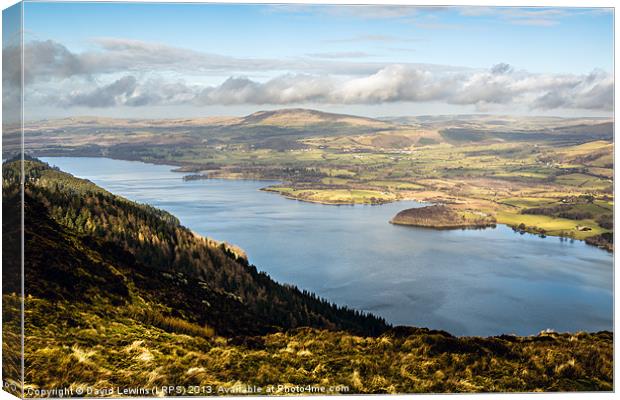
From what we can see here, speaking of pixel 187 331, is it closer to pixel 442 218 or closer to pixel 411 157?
pixel 442 218

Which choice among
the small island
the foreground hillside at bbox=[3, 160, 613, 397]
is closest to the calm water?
the small island

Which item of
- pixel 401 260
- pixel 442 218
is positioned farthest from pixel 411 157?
pixel 401 260

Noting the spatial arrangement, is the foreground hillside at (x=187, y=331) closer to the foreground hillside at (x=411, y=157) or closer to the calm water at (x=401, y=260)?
the calm water at (x=401, y=260)

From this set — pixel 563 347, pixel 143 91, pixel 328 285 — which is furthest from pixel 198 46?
pixel 563 347

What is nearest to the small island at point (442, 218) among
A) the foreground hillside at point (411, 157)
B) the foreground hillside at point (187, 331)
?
the foreground hillside at point (411, 157)

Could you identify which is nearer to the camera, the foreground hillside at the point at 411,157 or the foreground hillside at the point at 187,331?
the foreground hillside at the point at 187,331

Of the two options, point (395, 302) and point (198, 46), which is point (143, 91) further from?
point (395, 302)
